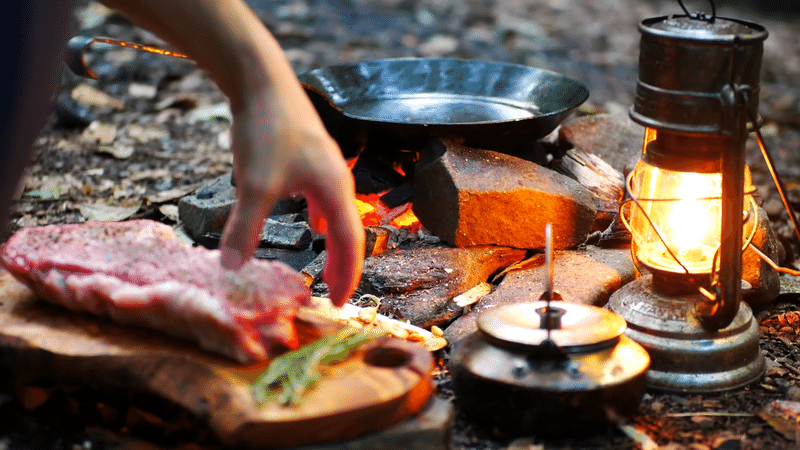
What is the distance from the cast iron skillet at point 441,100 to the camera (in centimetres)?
337

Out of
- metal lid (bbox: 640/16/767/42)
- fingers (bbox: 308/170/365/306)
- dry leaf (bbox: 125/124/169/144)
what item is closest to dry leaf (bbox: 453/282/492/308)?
fingers (bbox: 308/170/365/306)

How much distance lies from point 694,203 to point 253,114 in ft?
5.34

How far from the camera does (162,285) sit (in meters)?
2.19

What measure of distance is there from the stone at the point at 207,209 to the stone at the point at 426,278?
0.82 m

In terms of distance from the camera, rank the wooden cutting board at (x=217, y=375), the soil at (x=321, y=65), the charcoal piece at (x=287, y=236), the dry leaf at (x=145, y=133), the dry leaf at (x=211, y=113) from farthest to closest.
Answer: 1. the dry leaf at (x=211, y=113)
2. the dry leaf at (x=145, y=133)
3. the charcoal piece at (x=287, y=236)
4. the soil at (x=321, y=65)
5. the wooden cutting board at (x=217, y=375)

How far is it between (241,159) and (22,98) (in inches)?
27.6

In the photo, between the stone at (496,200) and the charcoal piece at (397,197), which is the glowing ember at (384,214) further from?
the stone at (496,200)

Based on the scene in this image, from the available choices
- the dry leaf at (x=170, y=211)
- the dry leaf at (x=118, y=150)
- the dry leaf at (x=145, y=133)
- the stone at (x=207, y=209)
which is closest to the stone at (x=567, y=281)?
the stone at (x=207, y=209)

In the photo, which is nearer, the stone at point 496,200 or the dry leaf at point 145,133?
the stone at point 496,200

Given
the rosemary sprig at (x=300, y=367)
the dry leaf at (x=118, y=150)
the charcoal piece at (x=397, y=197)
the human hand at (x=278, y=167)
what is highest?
the human hand at (x=278, y=167)

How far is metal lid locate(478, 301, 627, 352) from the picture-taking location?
2.25 metres

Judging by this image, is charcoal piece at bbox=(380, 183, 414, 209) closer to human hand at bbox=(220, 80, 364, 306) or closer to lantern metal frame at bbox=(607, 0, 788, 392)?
lantern metal frame at bbox=(607, 0, 788, 392)

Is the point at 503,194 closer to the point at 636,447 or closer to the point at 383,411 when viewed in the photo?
the point at 636,447

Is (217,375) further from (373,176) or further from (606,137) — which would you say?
(606,137)
